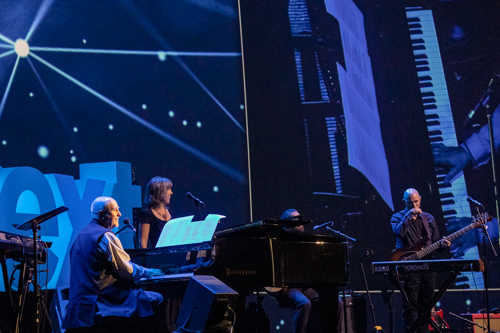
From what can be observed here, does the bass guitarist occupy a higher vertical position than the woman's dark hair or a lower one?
lower

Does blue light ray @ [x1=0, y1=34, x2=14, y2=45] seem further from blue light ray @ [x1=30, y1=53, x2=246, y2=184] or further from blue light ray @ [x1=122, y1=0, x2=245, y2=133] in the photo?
blue light ray @ [x1=122, y1=0, x2=245, y2=133]

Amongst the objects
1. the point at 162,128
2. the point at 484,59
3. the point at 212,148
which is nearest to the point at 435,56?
the point at 484,59

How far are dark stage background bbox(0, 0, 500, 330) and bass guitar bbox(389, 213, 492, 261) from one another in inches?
21.3

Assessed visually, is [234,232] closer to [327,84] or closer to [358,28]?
[327,84]

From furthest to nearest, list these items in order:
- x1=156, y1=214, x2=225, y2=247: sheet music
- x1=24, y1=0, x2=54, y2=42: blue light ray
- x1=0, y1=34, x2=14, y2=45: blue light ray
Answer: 1. x1=24, y1=0, x2=54, y2=42: blue light ray
2. x1=0, y1=34, x2=14, y2=45: blue light ray
3. x1=156, y1=214, x2=225, y2=247: sheet music

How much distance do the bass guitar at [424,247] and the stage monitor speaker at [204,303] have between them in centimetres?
298

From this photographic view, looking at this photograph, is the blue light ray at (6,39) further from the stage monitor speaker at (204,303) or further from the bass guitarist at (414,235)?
the bass guitarist at (414,235)

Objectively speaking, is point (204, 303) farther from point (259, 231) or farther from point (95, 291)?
point (95, 291)

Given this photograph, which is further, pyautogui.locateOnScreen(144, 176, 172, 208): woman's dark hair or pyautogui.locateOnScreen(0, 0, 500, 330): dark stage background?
pyautogui.locateOnScreen(0, 0, 500, 330): dark stage background

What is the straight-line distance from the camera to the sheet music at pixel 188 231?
364 cm

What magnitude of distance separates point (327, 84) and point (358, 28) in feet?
2.69

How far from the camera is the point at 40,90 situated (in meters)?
5.65

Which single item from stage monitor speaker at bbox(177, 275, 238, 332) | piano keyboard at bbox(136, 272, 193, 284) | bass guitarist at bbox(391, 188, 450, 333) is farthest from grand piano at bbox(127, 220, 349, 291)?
bass guitarist at bbox(391, 188, 450, 333)

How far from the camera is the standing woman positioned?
14.8ft
